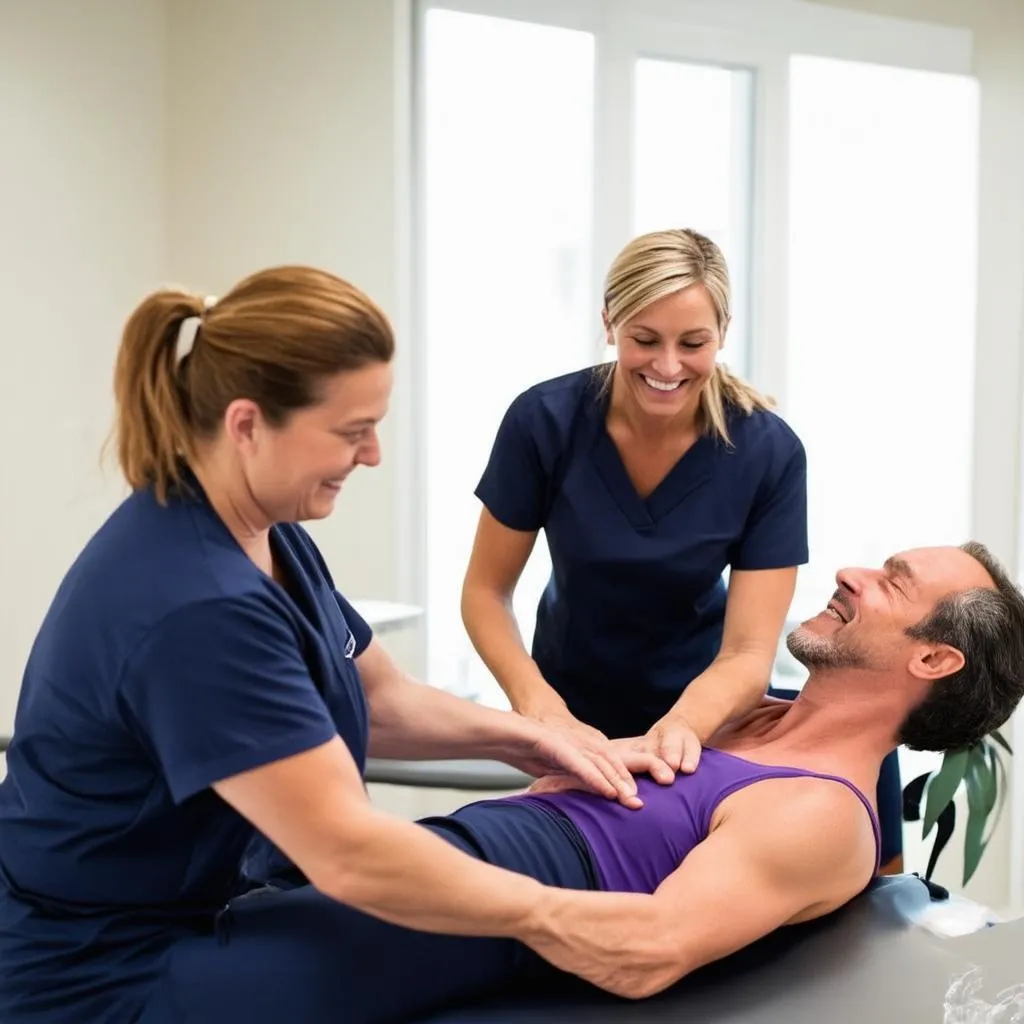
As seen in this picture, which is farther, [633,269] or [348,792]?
[633,269]

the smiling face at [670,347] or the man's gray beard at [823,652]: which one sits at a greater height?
the smiling face at [670,347]

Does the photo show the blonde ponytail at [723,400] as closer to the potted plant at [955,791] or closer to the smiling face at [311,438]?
the smiling face at [311,438]

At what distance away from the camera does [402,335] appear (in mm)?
2934

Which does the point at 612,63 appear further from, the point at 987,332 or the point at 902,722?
the point at 902,722

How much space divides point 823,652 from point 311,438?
2.93ft

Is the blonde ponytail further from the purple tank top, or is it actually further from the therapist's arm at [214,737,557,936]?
the therapist's arm at [214,737,557,936]

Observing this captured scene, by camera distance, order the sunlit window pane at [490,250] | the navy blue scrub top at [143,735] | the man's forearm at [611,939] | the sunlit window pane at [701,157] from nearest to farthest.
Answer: the navy blue scrub top at [143,735] → the man's forearm at [611,939] → the sunlit window pane at [490,250] → the sunlit window pane at [701,157]

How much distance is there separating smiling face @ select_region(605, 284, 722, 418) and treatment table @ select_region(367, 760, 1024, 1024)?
0.69 meters

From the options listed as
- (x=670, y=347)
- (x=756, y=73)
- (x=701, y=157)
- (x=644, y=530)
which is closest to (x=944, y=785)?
(x=644, y=530)

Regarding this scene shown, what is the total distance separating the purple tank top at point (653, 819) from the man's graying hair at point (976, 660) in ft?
0.59

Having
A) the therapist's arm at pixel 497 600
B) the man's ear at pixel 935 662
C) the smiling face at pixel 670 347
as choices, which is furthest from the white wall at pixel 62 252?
the man's ear at pixel 935 662

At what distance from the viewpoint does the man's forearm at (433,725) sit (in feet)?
5.48

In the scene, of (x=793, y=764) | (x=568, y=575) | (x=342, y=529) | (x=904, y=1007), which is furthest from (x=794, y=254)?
(x=904, y=1007)

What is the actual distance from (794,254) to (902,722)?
1.84 metres
